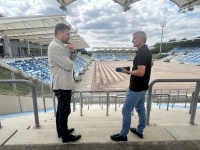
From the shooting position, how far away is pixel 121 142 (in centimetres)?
215

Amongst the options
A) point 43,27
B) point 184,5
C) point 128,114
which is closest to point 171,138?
point 128,114

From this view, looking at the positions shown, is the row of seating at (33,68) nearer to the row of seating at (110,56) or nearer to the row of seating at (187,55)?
the row of seating at (187,55)

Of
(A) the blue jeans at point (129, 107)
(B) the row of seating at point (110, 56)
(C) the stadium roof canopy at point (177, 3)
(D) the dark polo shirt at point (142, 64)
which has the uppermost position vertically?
(C) the stadium roof canopy at point (177, 3)

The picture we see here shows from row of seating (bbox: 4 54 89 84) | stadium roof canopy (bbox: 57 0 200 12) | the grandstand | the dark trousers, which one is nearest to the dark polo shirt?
the dark trousers

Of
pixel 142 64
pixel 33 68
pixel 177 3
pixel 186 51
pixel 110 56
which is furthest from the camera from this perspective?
pixel 110 56

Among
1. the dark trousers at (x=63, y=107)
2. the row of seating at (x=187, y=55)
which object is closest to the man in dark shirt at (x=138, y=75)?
the dark trousers at (x=63, y=107)

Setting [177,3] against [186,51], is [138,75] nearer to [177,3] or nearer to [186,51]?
[177,3]

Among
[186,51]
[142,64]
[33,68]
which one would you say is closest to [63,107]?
[142,64]

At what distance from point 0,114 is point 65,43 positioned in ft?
19.9

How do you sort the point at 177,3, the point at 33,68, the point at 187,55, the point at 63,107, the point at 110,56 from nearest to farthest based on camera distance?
the point at 63,107
the point at 177,3
the point at 33,68
the point at 187,55
the point at 110,56

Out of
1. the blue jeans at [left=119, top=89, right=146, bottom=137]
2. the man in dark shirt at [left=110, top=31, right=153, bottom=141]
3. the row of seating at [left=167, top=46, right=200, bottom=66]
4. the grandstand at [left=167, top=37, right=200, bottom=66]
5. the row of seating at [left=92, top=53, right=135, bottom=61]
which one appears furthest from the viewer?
the row of seating at [left=92, top=53, right=135, bottom=61]

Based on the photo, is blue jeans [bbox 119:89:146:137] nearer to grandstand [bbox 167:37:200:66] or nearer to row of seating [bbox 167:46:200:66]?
row of seating [bbox 167:46:200:66]

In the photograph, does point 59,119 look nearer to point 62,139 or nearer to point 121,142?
point 62,139

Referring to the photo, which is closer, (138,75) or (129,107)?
(138,75)
